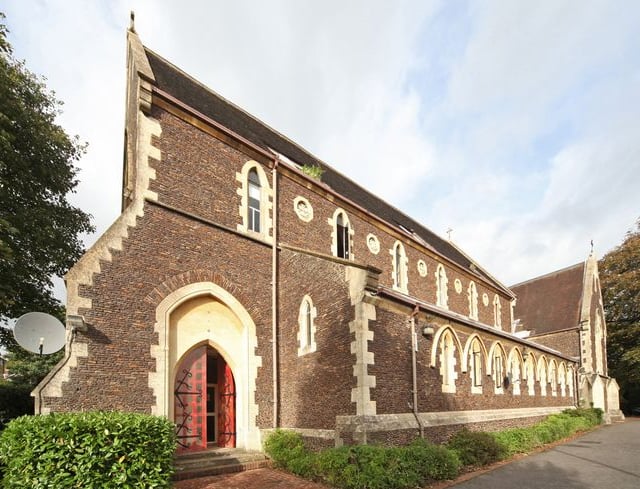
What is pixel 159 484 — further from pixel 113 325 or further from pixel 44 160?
pixel 44 160

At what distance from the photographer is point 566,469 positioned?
37.8 feet

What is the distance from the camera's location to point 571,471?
1126cm

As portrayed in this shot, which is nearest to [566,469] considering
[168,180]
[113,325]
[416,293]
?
[416,293]

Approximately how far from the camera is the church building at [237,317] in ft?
32.7

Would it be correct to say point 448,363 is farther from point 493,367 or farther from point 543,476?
point 493,367

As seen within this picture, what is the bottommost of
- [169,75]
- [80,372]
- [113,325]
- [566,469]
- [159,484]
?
[566,469]

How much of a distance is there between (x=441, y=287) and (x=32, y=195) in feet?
61.6

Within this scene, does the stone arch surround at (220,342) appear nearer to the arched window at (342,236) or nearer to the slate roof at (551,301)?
the arched window at (342,236)

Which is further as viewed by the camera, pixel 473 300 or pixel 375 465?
pixel 473 300

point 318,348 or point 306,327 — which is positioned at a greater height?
point 306,327

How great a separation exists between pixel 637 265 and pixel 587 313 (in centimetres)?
948

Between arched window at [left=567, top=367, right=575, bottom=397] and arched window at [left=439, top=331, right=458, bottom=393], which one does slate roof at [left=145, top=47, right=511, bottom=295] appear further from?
arched window at [left=567, top=367, right=575, bottom=397]

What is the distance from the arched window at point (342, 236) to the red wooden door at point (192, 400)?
259 inches

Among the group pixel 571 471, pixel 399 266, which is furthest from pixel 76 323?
pixel 399 266
